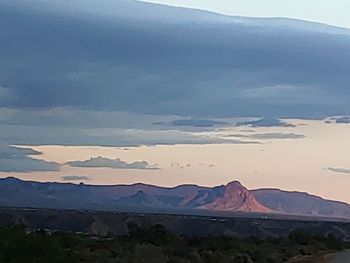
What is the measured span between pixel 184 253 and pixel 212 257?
4.16 metres

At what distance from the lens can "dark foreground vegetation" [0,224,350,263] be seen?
34.4 meters

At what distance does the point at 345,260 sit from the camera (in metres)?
49.3

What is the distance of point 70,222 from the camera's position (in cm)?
14575

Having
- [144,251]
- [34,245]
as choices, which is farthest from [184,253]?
[34,245]

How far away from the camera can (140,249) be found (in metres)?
59.7

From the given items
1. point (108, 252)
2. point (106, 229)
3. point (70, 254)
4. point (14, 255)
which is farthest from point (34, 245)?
point (106, 229)

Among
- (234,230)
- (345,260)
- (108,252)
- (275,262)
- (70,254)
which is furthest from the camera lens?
(234,230)

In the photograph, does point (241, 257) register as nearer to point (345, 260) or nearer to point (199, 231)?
point (345, 260)

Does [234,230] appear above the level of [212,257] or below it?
above

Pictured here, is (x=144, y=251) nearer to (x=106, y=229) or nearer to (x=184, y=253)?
(x=184, y=253)

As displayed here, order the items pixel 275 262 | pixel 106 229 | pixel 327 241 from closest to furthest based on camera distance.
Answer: pixel 275 262
pixel 327 241
pixel 106 229

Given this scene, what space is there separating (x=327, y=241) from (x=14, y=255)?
5551 centimetres

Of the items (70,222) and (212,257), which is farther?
(70,222)

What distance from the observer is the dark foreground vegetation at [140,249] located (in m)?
34.4
